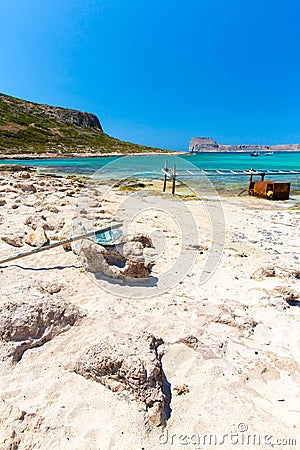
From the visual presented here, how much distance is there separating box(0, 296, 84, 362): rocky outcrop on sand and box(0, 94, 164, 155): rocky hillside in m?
51.3

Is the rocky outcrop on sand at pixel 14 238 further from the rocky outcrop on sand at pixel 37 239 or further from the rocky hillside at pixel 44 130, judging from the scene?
the rocky hillside at pixel 44 130

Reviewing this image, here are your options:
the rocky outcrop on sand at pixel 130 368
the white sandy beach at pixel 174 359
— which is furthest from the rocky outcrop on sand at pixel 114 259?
the rocky outcrop on sand at pixel 130 368

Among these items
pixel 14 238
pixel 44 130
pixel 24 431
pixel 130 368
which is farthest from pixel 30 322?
pixel 44 130

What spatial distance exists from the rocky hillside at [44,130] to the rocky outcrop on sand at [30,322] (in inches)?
2020

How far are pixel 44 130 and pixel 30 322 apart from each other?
→ 7638 cm

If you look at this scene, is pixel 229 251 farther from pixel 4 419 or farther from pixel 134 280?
pixel 4 419

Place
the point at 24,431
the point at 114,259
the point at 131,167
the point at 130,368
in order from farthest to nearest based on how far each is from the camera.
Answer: the point at 131,167 → the point at 114,259 → the point at 130,368 → the point at 24,431

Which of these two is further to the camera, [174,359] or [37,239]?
[37,239]

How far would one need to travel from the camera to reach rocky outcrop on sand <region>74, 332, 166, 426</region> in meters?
1.89

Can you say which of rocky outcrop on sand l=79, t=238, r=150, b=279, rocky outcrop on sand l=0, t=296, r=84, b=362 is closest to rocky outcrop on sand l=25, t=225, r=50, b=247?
rocky outcrop on sand l=79, t=238, r=150, b=279

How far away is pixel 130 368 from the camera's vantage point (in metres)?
1.97

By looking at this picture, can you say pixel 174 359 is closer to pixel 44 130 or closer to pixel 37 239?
pixel 37 239

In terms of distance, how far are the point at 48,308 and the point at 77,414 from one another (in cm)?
111

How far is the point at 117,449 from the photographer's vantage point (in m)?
1.66
